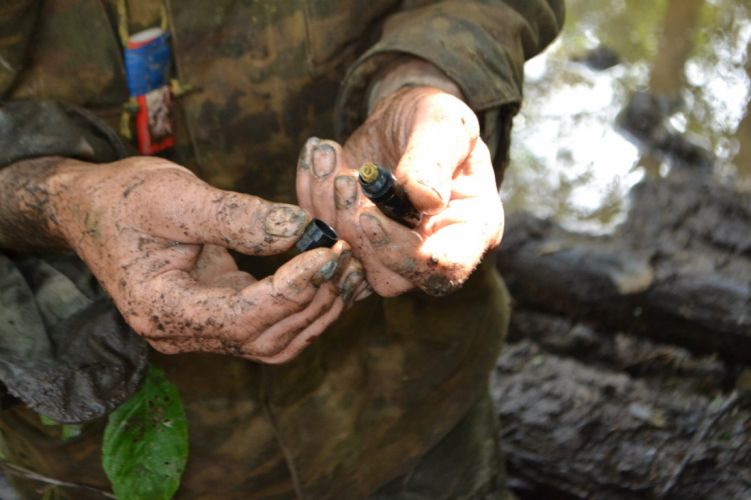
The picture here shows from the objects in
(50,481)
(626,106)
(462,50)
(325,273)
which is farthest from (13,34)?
(626,106)

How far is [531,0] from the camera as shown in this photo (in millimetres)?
1972

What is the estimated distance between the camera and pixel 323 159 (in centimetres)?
147

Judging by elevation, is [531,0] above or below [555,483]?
above

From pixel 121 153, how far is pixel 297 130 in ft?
1.21

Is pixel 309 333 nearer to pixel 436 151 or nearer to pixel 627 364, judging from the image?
pixel 436 151

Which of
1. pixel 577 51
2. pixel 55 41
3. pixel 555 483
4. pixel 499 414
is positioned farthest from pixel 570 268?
pixel 577 51

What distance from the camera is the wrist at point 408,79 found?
5.85 ft

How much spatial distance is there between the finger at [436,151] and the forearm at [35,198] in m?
0.58

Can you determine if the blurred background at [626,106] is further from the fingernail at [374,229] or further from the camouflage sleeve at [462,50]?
the fingernail at [374,229]

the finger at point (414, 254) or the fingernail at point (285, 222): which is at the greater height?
the fingernail at point (285, 222)

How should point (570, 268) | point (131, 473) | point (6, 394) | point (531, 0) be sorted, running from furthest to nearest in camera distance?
1. point (570, 268)
2. point (531, 0)
3. point (131, 473)
4. point (6, 394)

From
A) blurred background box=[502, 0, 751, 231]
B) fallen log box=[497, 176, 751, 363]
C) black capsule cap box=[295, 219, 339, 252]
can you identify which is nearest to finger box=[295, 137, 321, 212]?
black capsule cap box=[295, 219, 339, 252]

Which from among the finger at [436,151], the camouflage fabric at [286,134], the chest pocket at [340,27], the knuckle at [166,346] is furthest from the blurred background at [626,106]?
the knuckle at [166,346]

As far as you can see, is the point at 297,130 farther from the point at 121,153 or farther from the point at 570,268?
the point at 570,268
